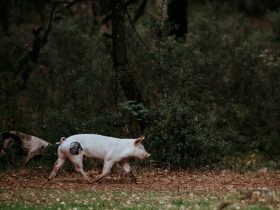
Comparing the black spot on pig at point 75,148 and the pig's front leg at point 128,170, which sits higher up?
the black spot on pig at point 75,148

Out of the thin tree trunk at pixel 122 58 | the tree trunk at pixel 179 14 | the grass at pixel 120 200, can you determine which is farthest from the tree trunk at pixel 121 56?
the grass at pixel 120 200

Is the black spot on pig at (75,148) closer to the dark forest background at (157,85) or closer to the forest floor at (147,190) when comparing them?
the forest floor at (147,190)

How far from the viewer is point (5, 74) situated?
2453cm

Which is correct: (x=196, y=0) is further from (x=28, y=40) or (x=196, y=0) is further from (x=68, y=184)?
(x=68, y=184)

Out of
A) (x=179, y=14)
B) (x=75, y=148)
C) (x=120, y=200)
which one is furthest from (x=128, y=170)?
(x=179, y=14)

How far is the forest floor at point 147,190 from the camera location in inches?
475

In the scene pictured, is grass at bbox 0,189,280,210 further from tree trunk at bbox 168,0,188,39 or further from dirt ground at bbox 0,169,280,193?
tree trunk at bbox 168,0,188,39

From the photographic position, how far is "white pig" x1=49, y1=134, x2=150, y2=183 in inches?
659

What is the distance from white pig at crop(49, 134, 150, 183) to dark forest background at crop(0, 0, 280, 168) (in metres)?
3.07

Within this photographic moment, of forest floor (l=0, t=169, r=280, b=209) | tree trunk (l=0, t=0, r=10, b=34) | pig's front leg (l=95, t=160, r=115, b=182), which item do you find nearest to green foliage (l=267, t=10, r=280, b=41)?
forest floor (l=0, t=169, r=280, b=209)

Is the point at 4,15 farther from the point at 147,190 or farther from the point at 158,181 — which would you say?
the point at 147,190

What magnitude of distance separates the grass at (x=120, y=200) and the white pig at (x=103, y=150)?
75.5 inches

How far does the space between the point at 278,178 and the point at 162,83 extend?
578 centimetres

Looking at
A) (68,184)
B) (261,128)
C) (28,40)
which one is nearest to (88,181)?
(68,184)
